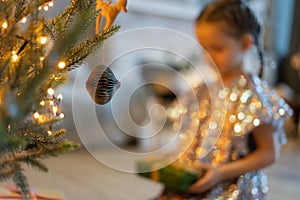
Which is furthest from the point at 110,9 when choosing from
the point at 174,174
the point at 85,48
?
the point at 174,174

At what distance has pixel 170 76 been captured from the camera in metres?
3.41

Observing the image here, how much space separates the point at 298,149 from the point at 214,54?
100 inches

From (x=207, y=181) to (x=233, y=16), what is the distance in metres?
0.39

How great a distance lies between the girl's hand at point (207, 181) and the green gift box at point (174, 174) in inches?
0.4

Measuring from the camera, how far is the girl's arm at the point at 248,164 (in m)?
0.91

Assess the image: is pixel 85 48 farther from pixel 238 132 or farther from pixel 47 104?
pixel 238 132

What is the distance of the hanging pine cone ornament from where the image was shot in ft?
2.03

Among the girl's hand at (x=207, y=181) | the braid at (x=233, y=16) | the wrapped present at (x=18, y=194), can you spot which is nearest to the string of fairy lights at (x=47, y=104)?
the wrapped present at (x=18, y=194)

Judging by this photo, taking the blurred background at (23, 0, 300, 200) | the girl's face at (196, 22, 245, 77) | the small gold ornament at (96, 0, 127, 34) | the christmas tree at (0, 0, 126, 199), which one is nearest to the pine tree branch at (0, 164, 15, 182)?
the christmas tree at (0, 0, 126, 199)

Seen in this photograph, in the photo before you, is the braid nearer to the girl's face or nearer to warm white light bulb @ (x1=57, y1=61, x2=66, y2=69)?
the girl's face

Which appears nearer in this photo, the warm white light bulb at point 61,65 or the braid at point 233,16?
the warm white light bulb at point 61,65

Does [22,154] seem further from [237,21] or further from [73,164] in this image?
[73,164]

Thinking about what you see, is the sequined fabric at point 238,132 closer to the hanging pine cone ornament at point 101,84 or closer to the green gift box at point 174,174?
the green gift box at point 174,174

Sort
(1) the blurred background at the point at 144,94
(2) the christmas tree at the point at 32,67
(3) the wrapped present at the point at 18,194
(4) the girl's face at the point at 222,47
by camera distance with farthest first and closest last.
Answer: (1) the blurred background at the point at 144,94, (4) the girl's face at the point at 222,47, (3) the wrapped present at the point at 18,194, (2) the christmas tree at the point at 32,67
